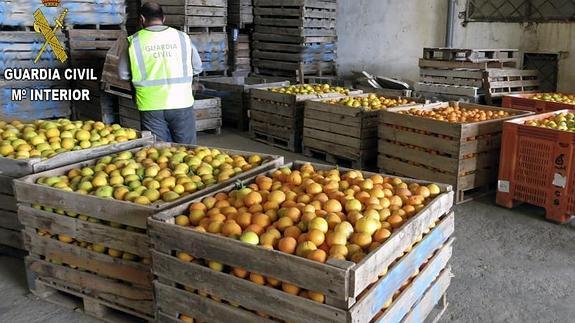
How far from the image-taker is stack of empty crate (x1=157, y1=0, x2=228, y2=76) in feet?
32.7

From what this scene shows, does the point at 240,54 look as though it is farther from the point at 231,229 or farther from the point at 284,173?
the point at 231,229

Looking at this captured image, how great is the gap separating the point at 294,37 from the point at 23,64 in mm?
4871

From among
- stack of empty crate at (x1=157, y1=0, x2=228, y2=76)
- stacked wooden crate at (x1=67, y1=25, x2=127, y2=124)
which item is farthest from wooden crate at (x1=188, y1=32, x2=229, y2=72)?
stacked wooden crate at (x1=67, y1=25, x2=127, y2=124)

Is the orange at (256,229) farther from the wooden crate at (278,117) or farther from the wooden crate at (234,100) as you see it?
the wooden crate at (234,100)

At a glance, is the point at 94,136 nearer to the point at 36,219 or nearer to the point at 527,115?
the point at 36,219

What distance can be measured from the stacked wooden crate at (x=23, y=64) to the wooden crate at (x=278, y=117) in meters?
3.39

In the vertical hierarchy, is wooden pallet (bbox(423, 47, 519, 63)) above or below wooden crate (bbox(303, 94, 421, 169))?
above

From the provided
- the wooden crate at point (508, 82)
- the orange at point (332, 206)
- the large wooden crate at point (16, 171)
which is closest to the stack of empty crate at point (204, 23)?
the wooden crate at point (508, 82)

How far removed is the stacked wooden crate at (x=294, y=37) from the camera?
35.1 feet

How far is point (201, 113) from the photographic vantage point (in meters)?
8.80

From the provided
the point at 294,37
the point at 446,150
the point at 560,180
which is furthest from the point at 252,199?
the point at 294,37

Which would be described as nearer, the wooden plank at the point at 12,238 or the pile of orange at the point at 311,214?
the pile of orange at the point at 311,214

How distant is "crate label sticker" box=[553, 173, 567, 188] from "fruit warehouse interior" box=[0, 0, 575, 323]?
3 centimetres

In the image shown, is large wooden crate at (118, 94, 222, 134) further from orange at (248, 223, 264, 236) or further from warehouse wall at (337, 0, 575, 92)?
orange at (248, 223, 264, 236)
